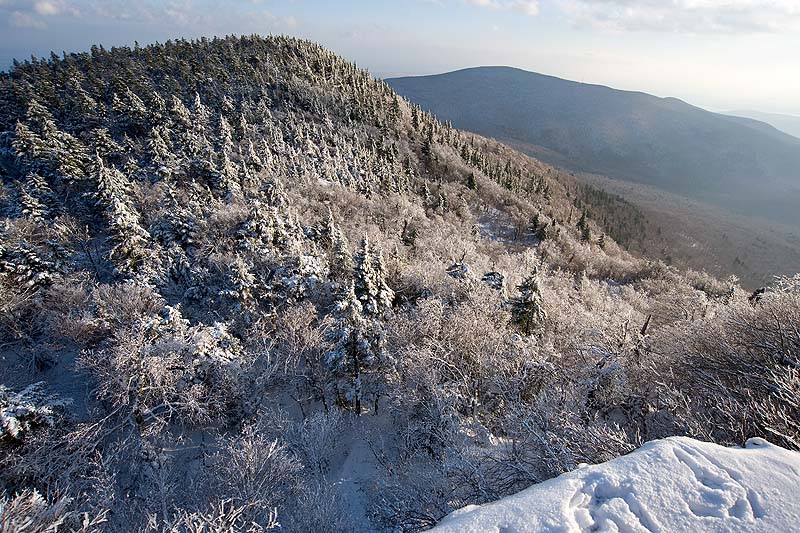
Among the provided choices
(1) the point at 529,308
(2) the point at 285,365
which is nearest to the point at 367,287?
(2) the point at 285,365

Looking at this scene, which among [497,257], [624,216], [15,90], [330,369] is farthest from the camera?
[624,216]

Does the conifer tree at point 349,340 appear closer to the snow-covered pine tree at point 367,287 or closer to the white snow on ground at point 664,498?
the snow-covered pine tree at point 367,287

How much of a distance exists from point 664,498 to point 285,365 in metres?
21.8

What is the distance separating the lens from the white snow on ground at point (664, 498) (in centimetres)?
511

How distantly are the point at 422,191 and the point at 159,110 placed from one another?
5505 centimetres

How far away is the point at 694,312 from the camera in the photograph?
1479 inches

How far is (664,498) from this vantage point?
5516 millimetres

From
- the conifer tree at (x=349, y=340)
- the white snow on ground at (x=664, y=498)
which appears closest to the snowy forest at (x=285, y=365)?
the conifer tree at (x=349, y=340)

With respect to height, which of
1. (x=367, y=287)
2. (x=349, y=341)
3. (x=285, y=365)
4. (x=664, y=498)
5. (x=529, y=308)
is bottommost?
(x=285, y=365)

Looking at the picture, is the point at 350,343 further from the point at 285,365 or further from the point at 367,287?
the point at 367,287

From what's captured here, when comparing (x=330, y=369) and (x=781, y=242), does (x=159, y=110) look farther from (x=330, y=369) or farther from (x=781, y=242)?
(x=781, y=242)

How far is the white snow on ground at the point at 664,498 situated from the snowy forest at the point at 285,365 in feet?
10.2

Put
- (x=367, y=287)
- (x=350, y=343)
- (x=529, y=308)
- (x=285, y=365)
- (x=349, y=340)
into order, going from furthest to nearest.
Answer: (x=529, y=308)
(x=367, y=287)
(x=350, y=343)
(x=349, y=340)
(x=285, y=365)

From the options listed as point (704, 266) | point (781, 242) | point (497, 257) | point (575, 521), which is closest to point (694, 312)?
point (497, 257)
